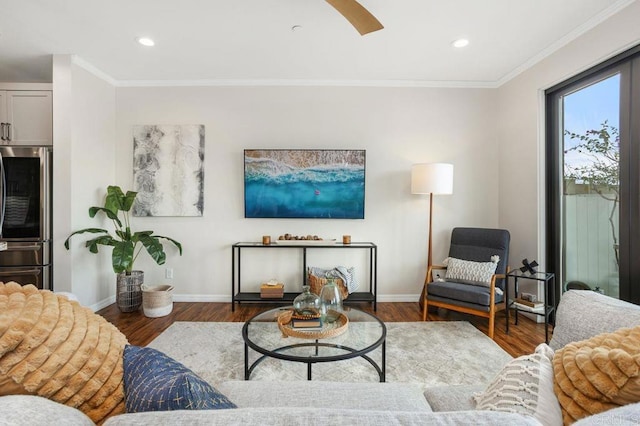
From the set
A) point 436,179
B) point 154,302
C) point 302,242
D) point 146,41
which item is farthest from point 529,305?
point 146,41

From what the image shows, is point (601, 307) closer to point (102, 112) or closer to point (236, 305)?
point (236, 305)

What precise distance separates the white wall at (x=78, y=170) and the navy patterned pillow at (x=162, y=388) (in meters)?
3.06

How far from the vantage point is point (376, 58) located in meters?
3.13

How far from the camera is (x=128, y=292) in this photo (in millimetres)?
3324

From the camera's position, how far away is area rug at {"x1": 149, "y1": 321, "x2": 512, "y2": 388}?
2094mm

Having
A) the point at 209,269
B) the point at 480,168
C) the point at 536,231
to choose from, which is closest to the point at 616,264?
the point at 536,231

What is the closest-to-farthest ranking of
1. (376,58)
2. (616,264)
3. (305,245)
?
(616,264), (376,58), (305,245)

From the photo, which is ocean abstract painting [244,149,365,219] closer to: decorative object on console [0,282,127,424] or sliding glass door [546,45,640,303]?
sliding glass door [546,45,640,303]

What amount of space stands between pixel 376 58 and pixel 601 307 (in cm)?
281

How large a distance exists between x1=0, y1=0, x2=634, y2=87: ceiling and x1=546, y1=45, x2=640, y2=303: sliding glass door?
0.51 m

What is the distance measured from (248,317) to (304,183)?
1637 mm

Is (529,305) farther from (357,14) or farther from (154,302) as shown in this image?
(154,302)

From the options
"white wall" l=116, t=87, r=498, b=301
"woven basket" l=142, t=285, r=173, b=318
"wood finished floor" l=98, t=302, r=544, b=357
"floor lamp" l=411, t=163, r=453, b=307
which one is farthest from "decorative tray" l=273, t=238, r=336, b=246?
"woven basket" l=142, t=285, r=173, b=318

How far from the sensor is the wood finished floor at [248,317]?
2.70 metres
